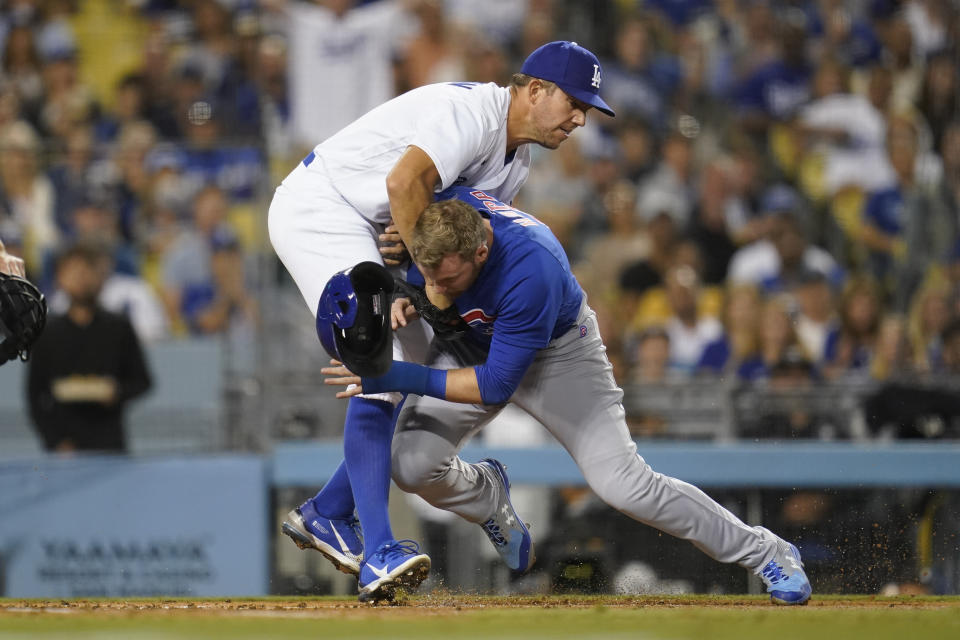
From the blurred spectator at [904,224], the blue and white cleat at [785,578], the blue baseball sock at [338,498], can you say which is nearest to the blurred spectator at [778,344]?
the blurred spectator at [904,224]

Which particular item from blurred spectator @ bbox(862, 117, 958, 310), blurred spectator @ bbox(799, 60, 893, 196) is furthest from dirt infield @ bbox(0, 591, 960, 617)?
blurred spectator @ bbox(799, 60, 893, 196)

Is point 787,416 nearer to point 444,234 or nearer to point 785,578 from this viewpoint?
point 785,578

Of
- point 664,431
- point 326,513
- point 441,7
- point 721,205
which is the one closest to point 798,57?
point 721,205

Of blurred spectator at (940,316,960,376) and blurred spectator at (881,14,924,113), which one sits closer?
blurred spectator at (940,316,960,376)

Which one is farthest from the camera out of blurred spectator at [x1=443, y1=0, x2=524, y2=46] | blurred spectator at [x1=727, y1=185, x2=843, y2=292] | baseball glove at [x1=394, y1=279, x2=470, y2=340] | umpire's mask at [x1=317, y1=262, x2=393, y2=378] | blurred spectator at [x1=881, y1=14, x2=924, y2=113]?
blurred spectator at [x1=443, y1=0, x2=524, y2=46]

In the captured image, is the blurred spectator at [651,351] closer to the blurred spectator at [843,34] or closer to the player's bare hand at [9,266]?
the player's bare hand at [9,266]

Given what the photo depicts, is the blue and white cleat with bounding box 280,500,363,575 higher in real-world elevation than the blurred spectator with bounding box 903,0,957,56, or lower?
lower

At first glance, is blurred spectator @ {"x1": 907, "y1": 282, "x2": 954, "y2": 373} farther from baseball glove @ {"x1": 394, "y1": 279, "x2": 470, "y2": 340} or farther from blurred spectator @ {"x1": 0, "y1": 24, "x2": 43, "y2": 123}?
blurred spectator @ {"x1": 0, "y1": 24, "x2": 43, "y2": 123}
